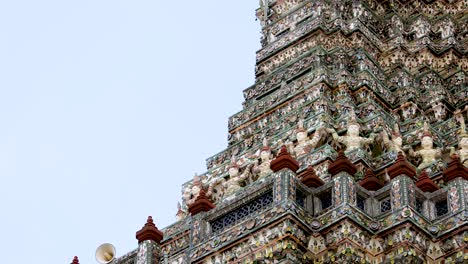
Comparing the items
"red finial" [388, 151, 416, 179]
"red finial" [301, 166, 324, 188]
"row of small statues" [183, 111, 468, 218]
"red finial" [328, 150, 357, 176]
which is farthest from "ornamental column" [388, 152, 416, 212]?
"row of small statues" [183, 111, 468, 218]

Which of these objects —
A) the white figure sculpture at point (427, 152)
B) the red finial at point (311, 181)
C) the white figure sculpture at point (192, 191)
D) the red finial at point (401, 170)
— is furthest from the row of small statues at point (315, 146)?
the red finial at point (401, 170)

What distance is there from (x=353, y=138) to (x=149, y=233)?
257 inches

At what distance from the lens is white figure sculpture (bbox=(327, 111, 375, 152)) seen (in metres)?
31.2

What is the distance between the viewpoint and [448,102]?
115ft

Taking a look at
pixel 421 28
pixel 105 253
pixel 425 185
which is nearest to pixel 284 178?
pixel 425 185

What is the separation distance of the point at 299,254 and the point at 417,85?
12455 mm

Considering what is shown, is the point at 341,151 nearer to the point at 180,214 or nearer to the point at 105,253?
the point at 105,253

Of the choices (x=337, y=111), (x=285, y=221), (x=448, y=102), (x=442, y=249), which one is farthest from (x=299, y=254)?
(x=448, y=102)

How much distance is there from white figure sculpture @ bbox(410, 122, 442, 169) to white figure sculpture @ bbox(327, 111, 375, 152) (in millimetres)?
1234

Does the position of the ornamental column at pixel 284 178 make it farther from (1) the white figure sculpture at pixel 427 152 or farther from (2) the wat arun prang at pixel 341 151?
(1) the white figure sculpture at pixel 427 152

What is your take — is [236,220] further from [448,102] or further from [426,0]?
[426,0]

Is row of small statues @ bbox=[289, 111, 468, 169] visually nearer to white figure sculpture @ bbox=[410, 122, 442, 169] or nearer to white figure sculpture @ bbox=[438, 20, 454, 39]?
white figure sculpture @ bbox=[410, 122, 442, 169]

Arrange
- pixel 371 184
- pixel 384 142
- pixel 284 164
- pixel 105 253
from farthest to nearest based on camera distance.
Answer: pixel 384 142
pixel 105 253
pixel 371 184
pixel 284 164

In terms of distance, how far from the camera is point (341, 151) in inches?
1094
